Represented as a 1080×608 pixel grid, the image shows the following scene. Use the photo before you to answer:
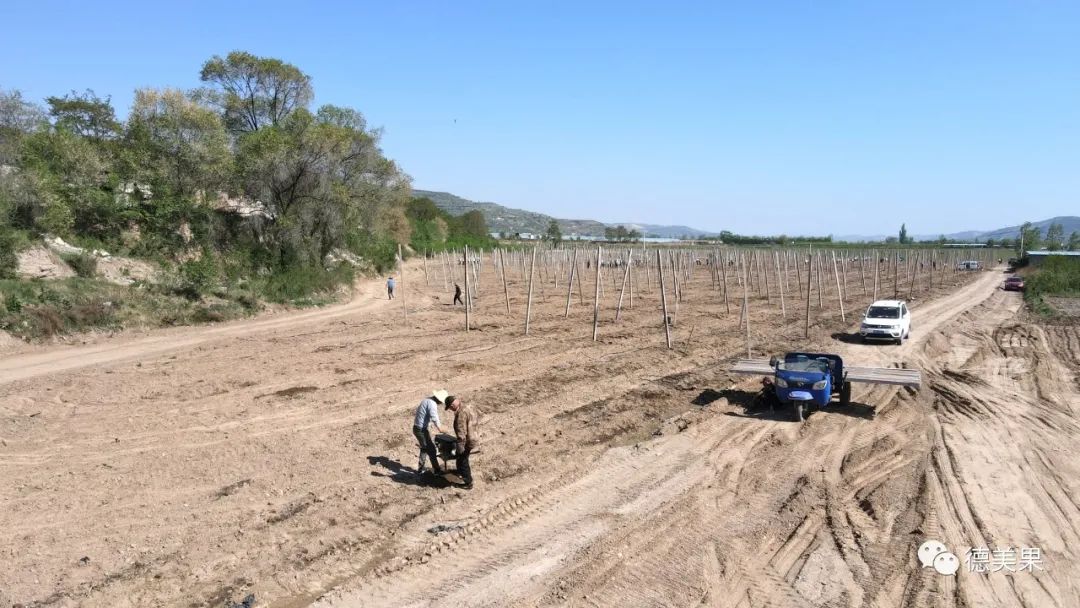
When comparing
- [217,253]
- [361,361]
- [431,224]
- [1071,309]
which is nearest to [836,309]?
[1071,309]

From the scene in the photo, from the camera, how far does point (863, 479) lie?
347 inches

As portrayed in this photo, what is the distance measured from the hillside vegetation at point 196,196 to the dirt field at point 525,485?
584 cm

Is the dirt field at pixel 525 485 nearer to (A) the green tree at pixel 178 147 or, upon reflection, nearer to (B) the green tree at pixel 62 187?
(B) the green tree at pixel 62 187

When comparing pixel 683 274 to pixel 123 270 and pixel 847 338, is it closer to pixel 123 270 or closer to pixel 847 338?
pixel 847 338

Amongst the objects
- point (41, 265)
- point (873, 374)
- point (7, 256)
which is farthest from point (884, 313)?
point (7, 256)

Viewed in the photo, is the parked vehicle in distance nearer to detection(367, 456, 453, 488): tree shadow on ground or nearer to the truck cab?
the truck cab

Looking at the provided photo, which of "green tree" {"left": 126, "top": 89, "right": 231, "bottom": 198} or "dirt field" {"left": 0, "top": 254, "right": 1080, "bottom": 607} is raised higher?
"green tree" {"left": 126, "top": 89, "right": 231, "bottom": 198}

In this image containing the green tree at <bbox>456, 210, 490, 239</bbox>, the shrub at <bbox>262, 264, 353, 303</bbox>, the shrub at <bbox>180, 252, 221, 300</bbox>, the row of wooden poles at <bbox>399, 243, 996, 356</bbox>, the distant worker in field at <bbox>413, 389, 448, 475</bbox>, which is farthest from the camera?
the green tree at <bbox>456, 210, 490, 239</bbox>

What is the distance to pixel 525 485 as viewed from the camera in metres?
8.50

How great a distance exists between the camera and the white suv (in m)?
20.0

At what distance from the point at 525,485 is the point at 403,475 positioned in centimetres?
167

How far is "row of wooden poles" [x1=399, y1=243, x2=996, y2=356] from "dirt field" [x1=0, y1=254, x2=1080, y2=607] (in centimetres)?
517

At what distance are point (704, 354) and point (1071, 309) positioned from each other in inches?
873

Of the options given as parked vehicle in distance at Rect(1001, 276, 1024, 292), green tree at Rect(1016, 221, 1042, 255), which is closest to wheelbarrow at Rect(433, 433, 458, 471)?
parked vehicle in distance at Rect(1001, 276, 1024, 292)
